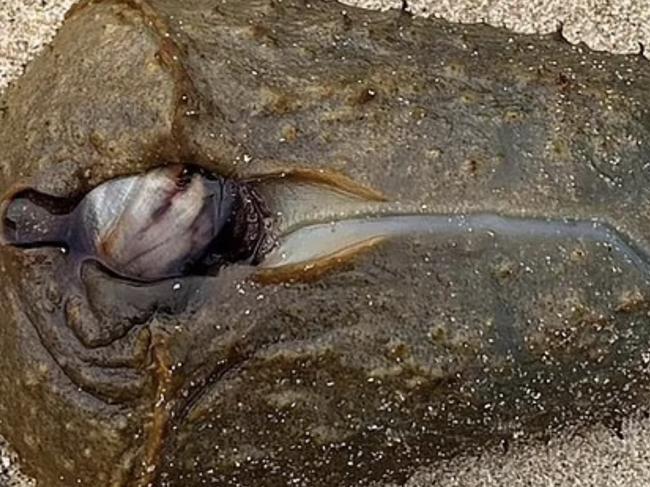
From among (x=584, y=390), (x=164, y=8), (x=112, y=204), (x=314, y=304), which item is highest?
(x=164, y=8)

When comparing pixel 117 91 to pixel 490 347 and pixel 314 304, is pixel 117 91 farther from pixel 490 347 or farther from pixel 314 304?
pixel 490 347

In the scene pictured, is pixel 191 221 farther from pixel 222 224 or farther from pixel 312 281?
pixel 312 281

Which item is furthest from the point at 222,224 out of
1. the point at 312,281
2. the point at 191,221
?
the point at 312,281

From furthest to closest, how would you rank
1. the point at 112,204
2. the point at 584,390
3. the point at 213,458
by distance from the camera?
the point at 584,390 → the point at 213,458 → the point at 112,204

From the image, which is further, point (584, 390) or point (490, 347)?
point (584, 390)

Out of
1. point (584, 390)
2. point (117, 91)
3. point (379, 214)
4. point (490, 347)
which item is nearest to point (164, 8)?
point (117, 91)
